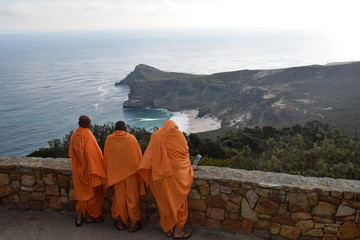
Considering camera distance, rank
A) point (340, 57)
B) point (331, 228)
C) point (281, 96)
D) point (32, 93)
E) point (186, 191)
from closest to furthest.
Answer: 1. point (331, 228)
2. point (186, 191)
3. point (281, 96)
4. point (32, 93)
5. point (340, 57)

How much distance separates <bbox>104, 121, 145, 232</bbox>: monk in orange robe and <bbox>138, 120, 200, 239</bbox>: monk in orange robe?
231mm

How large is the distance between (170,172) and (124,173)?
755 millimetres

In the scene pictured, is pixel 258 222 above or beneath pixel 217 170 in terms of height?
beneath

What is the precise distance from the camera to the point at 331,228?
410 centimetres

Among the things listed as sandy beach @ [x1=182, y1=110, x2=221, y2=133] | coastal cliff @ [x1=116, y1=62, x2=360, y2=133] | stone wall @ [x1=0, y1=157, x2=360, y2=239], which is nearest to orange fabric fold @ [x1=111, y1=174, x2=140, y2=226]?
stone wall @ [x1=0, y1=157, x2=360, y2=239]

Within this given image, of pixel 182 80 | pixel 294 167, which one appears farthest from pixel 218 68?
pixel 294 167

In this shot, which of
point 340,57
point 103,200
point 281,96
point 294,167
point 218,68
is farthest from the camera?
point 340,57

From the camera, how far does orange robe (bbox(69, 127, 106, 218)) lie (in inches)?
184

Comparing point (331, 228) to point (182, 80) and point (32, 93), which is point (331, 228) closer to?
point (182, 80)

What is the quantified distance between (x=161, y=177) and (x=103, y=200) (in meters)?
1.36

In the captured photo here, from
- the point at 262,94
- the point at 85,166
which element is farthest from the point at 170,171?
the point at 262,94

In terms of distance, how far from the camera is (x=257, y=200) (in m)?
4.33

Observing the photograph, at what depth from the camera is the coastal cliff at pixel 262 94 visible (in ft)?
174

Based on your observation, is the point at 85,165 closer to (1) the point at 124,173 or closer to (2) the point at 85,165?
(2) the point at 85,165
